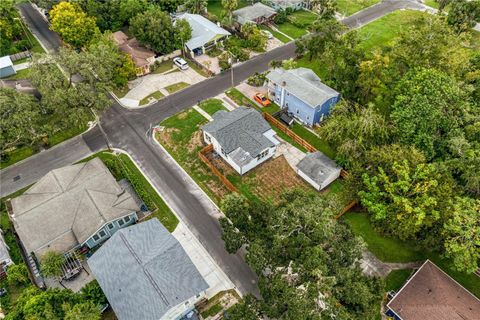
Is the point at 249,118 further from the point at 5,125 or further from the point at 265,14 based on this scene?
the point at 265,14

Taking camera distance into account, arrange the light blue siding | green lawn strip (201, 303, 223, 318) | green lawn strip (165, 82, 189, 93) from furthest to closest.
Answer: green lawn strip (165, 82, 189, 93)
the light blue siding
green lawn strip (201, 303, 223, 318)

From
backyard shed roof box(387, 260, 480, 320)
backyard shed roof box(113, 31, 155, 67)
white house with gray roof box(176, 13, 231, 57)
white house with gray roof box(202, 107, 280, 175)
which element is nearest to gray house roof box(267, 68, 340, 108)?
white house with gray roof box(202, 107, 280, 175)

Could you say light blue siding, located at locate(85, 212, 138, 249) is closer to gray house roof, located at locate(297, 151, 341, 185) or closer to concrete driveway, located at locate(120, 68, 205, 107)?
gray house roof, located at locate(297, 151, 341, 185)

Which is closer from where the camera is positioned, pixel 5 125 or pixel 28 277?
pixel 28 277

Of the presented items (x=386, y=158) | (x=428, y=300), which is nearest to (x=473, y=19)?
(x=386, y=158)

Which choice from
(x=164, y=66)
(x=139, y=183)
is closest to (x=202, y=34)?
(x=164, y=66)

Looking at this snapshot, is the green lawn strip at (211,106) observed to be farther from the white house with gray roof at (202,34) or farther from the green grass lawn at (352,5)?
the green grass lawn at (352,5)
